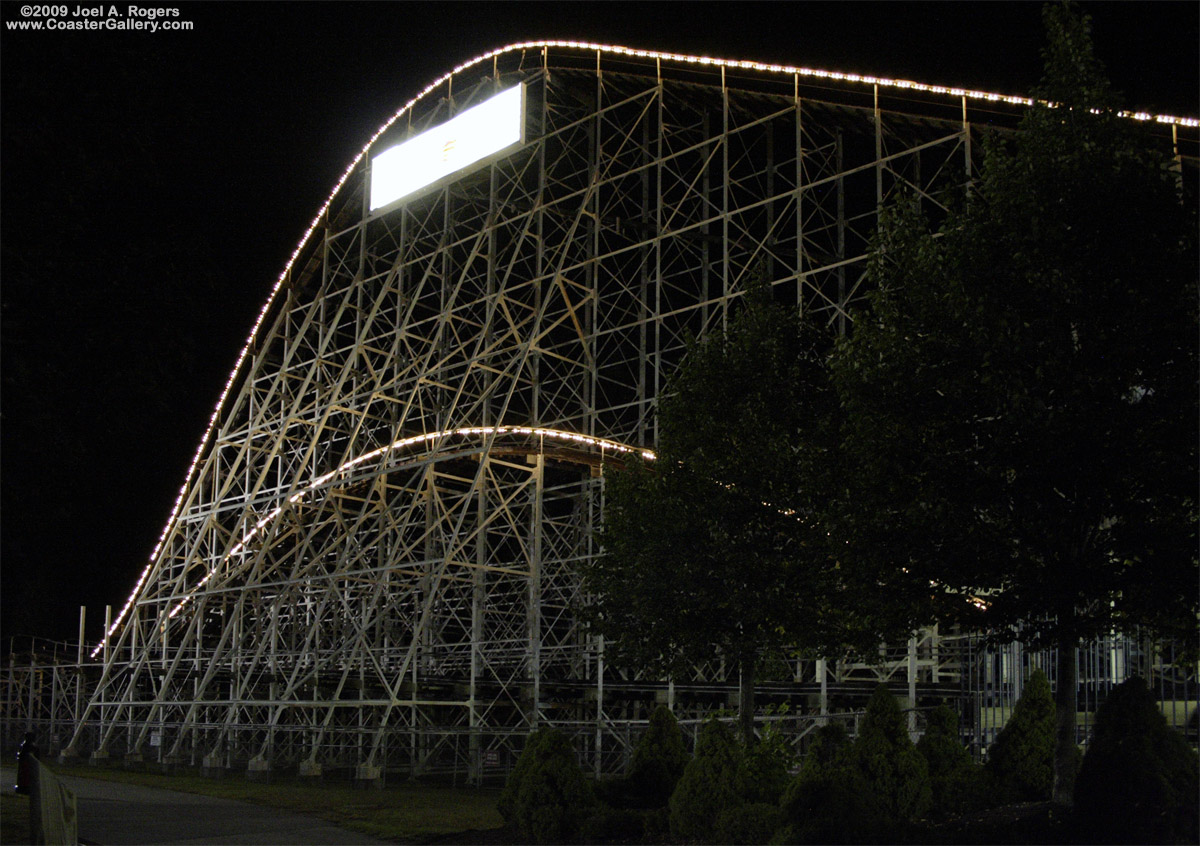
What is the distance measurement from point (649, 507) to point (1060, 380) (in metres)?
7.39

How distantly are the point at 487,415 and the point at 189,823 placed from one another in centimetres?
1482

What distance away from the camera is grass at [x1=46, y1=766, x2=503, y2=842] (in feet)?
52.6

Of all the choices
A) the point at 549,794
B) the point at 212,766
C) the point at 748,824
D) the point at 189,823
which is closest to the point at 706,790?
the point at 748,824

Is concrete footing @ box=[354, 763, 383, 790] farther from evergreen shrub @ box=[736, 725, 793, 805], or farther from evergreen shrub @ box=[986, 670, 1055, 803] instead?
evergreen shrub @ box=[986, 670, 1055, 803]

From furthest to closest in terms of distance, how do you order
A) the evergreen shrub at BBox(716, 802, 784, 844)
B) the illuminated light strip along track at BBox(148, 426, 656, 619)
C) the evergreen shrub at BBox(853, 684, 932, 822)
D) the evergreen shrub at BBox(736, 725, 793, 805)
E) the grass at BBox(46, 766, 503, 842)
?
the illuminated light strip along track at BBox(148, 426, 656, 619) → the grass at BBox(46, 766, 503, 842) → the evergreen shrub at BBox(736, 725, 793, 805) → the evergreen shrub at BBox(853, 684, 932, 822) → the evergreen shrub at BBox(716, 802, 784, 844)

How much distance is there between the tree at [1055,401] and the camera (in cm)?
1054

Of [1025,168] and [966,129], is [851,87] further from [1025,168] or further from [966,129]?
[1025,168]

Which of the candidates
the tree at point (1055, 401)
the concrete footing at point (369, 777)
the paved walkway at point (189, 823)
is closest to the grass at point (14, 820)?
the paved walkway at point (189, 823)

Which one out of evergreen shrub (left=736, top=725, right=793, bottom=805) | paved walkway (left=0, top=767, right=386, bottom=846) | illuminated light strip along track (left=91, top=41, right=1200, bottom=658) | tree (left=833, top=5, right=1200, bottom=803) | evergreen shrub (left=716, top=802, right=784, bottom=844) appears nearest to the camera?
tree (left=833, top=5, right=1200, bottom=803)

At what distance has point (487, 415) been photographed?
29.9 metres

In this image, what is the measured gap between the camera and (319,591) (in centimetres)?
3105

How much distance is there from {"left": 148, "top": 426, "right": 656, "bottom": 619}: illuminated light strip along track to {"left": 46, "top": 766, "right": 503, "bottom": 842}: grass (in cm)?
675
